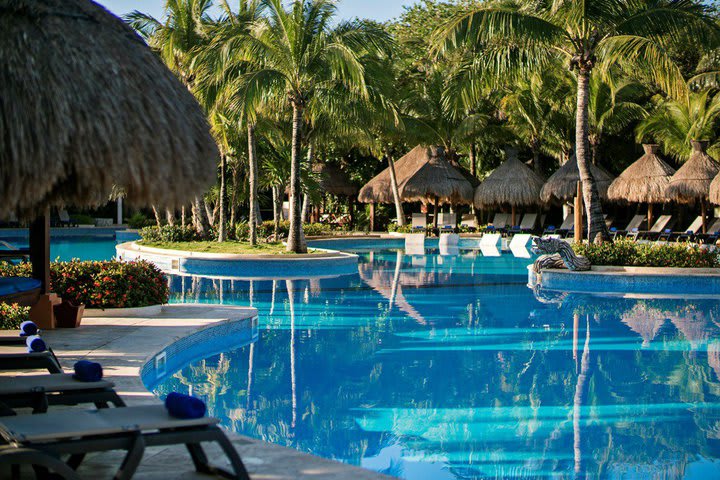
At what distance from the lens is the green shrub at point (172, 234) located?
74.6 ft

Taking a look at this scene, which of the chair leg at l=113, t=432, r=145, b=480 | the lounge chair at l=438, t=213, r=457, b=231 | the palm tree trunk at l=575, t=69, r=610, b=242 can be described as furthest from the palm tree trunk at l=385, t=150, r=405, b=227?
the chair leg at l=113, t=432, r=145, b=480

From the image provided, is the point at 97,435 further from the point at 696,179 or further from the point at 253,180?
the point at 696,179

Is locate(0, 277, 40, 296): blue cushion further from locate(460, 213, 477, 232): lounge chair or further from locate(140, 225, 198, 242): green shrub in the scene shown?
locate(460, 213, 477, 232): lounge chair

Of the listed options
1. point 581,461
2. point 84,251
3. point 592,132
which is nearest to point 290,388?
point 581,461

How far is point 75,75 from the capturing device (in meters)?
4.11

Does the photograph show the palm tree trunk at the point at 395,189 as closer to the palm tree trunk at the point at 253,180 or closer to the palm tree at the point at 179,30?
the palm tree at the point at 179,30

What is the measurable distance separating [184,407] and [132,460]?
1.16 feet

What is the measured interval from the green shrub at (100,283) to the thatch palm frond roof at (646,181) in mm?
20084

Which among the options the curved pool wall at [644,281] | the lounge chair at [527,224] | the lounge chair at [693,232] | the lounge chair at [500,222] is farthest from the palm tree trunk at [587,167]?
the lounge chair at [500,222]

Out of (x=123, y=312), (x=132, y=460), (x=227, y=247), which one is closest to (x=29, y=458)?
(x=132, y=460)

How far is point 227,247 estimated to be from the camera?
20578mm

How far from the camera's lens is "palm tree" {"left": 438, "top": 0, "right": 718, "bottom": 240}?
15.5m

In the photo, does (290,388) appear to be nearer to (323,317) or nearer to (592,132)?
(323,317)

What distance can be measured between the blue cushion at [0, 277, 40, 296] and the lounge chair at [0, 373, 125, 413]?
135 inches
